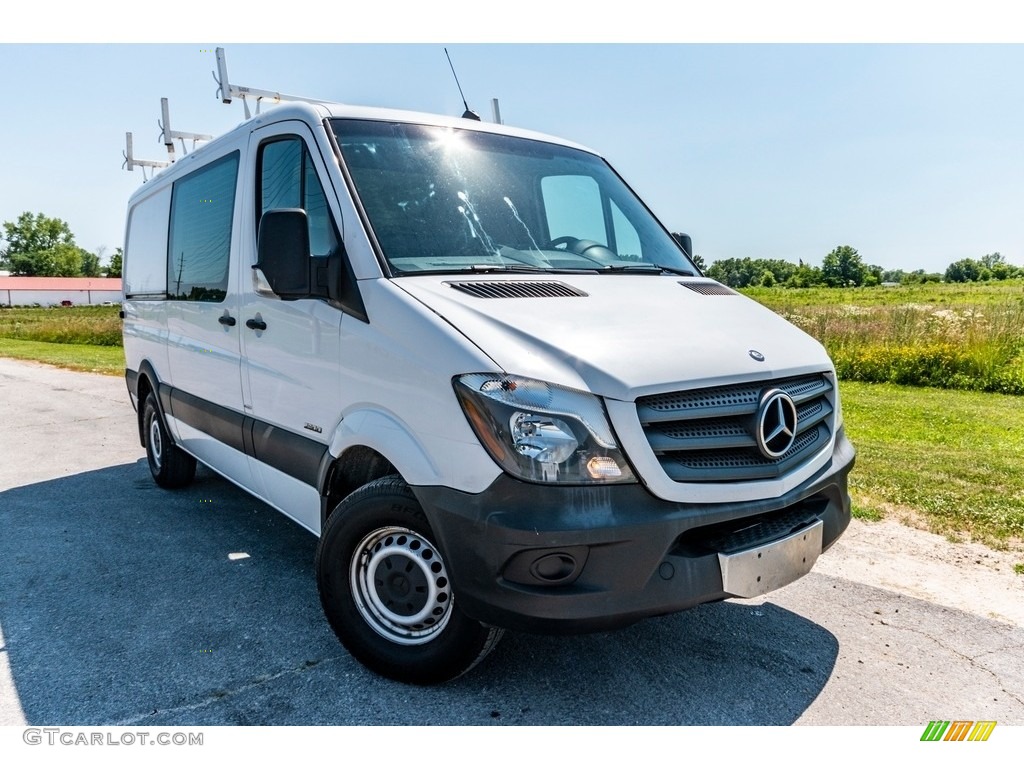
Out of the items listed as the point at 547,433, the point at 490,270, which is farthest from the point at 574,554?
the point at 490,270

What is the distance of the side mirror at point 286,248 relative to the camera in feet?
10.6

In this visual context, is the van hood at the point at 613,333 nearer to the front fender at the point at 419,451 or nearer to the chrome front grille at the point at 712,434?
the chrome front grille at the point at 712,434

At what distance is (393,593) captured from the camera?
10.3 ft

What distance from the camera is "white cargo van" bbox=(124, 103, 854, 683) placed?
8.60 ft

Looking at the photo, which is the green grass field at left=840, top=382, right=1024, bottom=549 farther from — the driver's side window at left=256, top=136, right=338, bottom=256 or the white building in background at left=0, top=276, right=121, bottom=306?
the white building in background at left=0, top=276, right=121, bottom=306

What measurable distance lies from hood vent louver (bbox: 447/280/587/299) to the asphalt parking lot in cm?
152

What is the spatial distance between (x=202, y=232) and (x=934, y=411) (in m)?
8.72

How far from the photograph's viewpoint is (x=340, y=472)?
349cm

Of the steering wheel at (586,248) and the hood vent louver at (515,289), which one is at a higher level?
the steering wheel at (586,248)

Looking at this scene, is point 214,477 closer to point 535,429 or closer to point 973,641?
point 535,429
